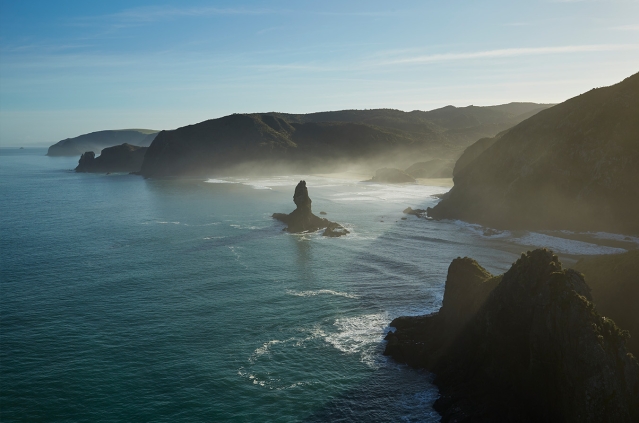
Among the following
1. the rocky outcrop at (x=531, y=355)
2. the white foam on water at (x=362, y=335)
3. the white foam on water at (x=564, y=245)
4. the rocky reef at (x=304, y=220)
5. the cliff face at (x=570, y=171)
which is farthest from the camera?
the rocky reef at (x=304, y=220)

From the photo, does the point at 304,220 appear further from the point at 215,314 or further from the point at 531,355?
the point at 531,355

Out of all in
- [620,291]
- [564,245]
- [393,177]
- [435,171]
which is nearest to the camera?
[620,291]

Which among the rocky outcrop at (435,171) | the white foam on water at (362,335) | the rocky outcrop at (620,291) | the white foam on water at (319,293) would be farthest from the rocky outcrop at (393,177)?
the rocky outcrop at (620,291)

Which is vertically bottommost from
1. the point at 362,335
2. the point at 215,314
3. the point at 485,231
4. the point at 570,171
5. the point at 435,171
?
the point at 362,335

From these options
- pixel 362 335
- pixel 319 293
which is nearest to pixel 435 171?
pixel 319 293

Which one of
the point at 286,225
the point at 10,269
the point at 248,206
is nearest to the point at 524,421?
the point at 10,269

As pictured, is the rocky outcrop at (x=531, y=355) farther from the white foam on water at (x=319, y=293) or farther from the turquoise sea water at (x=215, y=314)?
the white foam on water at (x=319, y=293)
